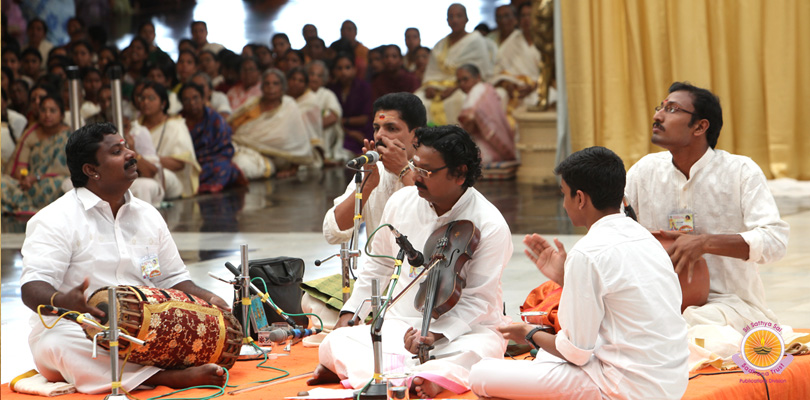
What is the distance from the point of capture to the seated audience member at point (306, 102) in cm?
1397

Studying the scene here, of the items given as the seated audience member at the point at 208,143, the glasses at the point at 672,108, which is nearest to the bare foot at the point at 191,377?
the glasses at the point at 672,108

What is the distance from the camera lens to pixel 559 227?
8.55 metres

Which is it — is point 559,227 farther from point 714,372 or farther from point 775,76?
point 714,372

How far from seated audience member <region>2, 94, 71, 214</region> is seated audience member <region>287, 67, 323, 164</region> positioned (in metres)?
3.83

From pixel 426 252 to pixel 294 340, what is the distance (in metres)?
1.25

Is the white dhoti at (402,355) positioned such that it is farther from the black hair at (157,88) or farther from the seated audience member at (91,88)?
the seated audience member at (91,88)

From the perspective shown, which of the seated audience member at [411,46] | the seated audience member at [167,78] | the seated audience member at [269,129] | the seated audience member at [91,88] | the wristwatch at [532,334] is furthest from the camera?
the seated audience member at [411,46]

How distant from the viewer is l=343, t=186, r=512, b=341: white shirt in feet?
13.4

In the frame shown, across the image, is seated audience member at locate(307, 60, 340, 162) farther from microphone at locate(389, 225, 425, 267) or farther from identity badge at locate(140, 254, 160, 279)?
microphone at locate(389, 225, 425, 267)

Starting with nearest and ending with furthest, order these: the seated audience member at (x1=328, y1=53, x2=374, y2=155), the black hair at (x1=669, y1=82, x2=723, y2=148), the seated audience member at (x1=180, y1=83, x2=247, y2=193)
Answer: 1. the black hair at (x1=669, y1=82, x2=723, y2=148)
2. the seated audience member at (x1=180, y1=83, x2=247, y2=193)
3. the seated audience member at (x1=328, y1=53, x2=374, y2=155)

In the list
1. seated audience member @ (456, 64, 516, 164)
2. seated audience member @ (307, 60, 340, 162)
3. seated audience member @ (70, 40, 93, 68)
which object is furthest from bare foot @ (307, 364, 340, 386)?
seated audience member @ (70, 40, 93, 68)

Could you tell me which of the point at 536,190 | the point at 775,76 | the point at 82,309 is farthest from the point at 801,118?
the point at 82,309

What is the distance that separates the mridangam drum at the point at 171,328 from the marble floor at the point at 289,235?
735 mm

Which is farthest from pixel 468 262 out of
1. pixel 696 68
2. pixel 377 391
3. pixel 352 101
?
pixel 352 101
